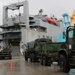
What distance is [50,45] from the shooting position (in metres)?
24.9

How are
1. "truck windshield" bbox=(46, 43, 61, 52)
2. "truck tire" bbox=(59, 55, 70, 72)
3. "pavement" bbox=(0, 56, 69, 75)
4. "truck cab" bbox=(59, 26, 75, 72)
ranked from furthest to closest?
"truck windshield" bbox=(46, 43, 61, 52) < "truck tire" bbox=(59, 55, 70, 72) < "pavement" bbox=(0, 56, 69, 75) < "truck cab" bbox=(59, 26, 75, 72)

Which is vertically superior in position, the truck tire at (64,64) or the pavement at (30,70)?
the truck tire at (64,64)

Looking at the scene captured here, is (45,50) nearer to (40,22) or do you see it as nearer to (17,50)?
(17,50)

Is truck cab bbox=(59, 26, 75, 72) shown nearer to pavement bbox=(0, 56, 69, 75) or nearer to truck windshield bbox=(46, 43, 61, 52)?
pavement bbox=(0, 56, 69, 75)

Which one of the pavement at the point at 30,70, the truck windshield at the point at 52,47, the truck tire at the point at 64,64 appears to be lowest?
the pavement at the point at 30,70

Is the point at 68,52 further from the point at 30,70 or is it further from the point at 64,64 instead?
the point at 30,70

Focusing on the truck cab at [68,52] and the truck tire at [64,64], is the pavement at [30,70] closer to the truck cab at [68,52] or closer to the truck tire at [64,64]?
the truck tire at [64,64]

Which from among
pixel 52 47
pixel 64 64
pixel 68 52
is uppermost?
pixel 52 47

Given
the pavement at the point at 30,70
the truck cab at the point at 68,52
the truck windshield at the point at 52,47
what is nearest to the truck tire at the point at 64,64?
the truck cab at the point at 68,52

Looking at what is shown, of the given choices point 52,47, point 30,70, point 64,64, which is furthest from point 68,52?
point 52,47

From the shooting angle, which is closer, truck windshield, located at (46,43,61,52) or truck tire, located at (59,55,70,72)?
truck tire, located at (59,55,70,72)

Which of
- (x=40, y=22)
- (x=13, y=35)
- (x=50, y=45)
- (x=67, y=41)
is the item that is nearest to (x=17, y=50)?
(x=13, y=35)

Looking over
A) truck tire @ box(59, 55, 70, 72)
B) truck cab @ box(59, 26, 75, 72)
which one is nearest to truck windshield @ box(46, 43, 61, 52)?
truck cab @ box(59, 26, 75, 72)

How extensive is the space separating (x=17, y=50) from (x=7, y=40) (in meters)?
7.08
